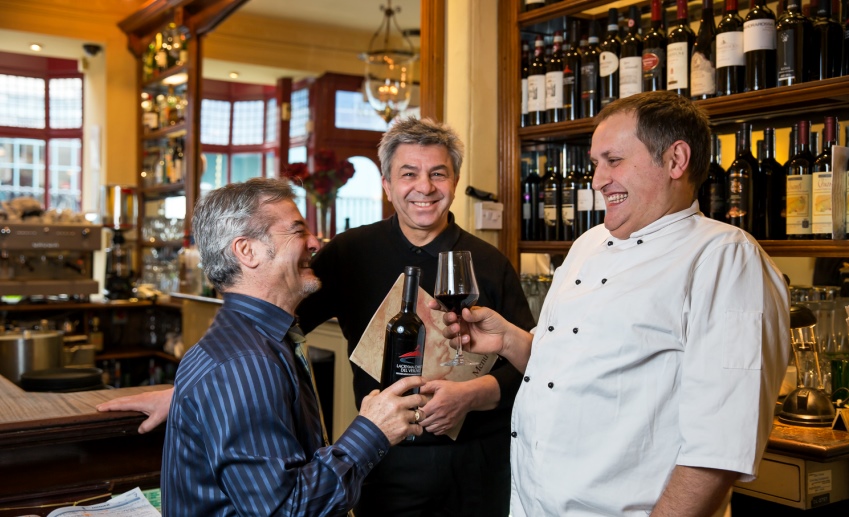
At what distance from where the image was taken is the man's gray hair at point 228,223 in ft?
5.33

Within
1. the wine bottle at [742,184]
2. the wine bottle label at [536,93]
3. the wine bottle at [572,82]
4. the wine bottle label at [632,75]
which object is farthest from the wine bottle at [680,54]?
the wine bottle label at [536,93]

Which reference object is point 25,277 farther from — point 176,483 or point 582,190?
point 176,483

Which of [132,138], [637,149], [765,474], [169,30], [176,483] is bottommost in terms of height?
[765,474]

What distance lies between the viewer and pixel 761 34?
103 inches

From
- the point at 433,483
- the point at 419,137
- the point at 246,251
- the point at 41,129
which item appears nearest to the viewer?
the point at 246,251

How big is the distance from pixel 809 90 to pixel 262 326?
1.80 meters

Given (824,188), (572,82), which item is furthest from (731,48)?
(572,82)

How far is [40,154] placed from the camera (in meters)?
9.97

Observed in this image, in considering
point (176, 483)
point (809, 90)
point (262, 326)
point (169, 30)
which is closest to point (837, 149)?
point (809, 90)

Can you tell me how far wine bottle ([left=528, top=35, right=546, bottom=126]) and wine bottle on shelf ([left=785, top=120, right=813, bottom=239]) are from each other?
1107mm

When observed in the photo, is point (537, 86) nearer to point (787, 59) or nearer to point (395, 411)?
point (787, 59)

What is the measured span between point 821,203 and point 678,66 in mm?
687

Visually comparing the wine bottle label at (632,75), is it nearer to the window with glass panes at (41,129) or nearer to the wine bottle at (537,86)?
the wine bottle at (537,86)

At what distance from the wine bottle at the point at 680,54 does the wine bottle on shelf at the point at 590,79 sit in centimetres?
37
